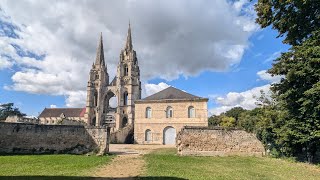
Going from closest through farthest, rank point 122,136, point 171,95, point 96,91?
point 171,95, point 122,136, point 96,91

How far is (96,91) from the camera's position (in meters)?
67.1

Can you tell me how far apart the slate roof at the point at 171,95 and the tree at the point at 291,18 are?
65.5ft

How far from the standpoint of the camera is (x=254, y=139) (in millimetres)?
17281

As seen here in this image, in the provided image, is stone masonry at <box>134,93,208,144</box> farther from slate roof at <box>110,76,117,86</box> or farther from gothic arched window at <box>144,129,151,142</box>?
slate roof at <box>110,76,117,86</box>

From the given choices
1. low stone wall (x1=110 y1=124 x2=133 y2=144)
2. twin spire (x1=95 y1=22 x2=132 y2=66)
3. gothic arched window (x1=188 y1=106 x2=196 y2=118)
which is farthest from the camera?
twin spire (x1=95 y1=22 x2=132 y2=66)

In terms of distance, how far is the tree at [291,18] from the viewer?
13.5 meters

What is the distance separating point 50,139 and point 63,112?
66864mm

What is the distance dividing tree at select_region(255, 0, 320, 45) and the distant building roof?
19877 millimetres

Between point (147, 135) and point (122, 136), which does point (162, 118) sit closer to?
point (147, 135)

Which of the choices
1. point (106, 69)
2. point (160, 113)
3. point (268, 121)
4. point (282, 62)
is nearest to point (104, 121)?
point (106, 69)

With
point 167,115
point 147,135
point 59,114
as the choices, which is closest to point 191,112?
point 167,115

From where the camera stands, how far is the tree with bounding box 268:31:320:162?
12783 millimetres

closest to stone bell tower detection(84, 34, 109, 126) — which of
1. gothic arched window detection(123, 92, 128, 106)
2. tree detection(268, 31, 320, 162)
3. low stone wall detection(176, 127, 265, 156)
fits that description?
gothic arched window detection(123, 92, 128, 106)

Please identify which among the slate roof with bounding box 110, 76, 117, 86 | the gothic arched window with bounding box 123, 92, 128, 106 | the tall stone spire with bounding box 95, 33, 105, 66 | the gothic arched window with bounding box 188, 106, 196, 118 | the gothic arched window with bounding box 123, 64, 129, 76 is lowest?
the gothic arched window with bounding box 188, 106, 196, 118
